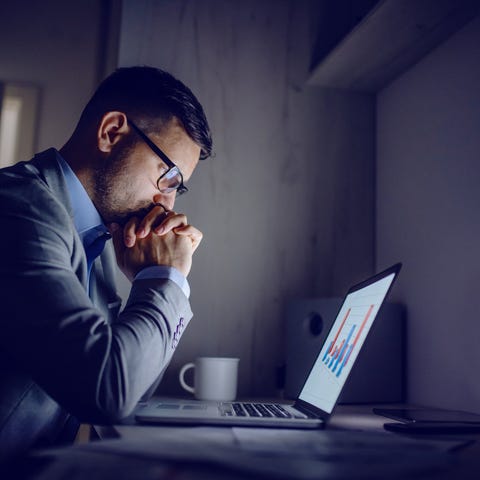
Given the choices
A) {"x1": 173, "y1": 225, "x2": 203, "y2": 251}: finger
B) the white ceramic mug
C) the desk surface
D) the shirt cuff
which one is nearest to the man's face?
{"x1": 173, "y1": 225, "x2": 203, "y2": 251}: finger

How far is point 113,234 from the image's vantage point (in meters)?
1.30

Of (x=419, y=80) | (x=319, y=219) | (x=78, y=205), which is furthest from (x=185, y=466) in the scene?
(x=419, y=80)

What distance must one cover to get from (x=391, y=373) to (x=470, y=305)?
302 millimetres

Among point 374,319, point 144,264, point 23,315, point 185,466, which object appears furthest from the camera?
point 144,264

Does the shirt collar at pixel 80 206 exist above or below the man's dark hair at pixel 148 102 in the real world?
below

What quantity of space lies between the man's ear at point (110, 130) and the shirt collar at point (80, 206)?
0.33 ft

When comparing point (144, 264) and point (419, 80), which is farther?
point (419, 80)

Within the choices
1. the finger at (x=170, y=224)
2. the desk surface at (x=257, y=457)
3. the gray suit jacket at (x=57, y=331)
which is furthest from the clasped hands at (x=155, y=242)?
the desk surface at (x=257, y=457)

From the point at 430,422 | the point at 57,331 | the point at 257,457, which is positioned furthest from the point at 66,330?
the point at 430,422

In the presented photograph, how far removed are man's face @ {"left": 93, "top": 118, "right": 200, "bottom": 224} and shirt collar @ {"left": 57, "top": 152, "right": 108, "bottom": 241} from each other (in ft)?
0.12

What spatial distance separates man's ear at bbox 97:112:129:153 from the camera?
124cm

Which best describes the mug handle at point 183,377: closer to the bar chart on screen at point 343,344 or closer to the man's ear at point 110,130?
the bar chart on screen at point 343,344

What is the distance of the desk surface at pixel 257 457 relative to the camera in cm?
54

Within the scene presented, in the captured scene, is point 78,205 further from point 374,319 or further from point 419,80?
point 419,80
